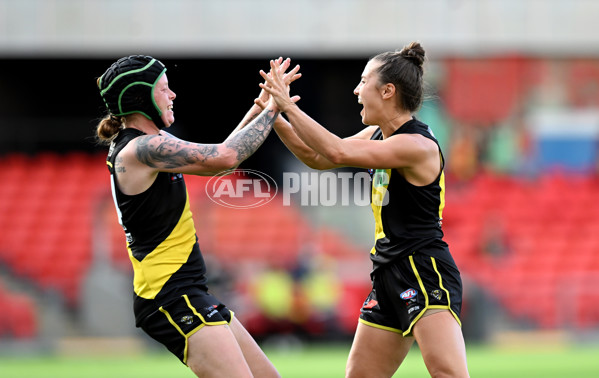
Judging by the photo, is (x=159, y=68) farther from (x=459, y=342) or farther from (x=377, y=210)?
(x=459, y=342)

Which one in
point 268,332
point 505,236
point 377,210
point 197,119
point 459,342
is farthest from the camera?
point 197,119

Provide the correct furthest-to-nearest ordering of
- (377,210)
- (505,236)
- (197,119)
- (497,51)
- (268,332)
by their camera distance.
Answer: (197,119)
(497,51)
(505,236)
(268,332)
(377,210)

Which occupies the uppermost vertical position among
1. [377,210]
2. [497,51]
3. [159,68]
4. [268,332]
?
[497,51]

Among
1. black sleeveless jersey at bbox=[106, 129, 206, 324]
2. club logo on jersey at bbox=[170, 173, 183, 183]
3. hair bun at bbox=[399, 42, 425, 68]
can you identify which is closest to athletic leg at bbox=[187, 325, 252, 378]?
black sleeveless jersey at bbox=[106, 129, 206, 324]

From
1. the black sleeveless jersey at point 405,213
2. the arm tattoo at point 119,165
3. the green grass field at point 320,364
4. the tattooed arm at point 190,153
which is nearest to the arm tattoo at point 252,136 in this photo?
the tattooed arm at point 190,153

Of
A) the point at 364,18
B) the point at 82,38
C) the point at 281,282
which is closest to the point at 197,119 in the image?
the point at 82,38

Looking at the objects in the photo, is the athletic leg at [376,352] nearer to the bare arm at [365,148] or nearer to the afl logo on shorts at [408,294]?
the afl logo on shorts at [408,294]

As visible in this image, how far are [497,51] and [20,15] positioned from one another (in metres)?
9.97

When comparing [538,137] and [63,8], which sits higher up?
[63,8]

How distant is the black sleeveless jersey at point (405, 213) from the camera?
5367mm

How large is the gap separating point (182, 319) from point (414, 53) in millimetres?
2275

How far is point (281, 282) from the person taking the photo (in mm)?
14586

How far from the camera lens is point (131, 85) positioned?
503cm

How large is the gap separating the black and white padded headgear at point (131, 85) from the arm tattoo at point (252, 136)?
53 cm
